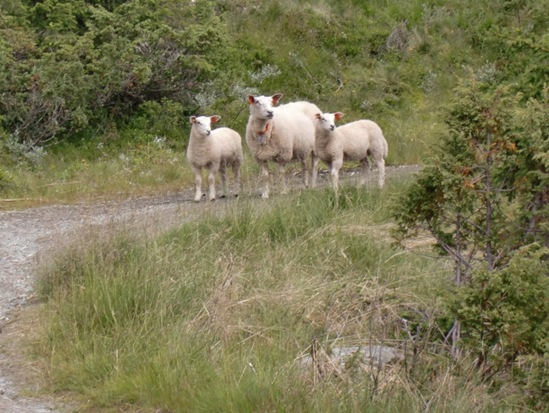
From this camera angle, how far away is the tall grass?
6039 millimetres

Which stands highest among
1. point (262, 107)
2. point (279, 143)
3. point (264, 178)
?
point (262, 107)

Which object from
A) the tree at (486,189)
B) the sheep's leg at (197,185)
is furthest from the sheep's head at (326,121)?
the tree at (486,189)

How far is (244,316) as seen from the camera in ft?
24.7

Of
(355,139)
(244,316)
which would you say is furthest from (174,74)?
(244,316)

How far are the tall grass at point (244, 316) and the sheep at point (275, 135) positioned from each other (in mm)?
4450

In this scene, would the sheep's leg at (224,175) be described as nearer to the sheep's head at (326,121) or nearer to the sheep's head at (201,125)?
the sheep's head at (201,125)

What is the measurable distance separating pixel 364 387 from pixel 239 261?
308 centimetres

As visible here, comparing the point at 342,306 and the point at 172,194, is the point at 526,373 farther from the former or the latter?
the point at 172,194

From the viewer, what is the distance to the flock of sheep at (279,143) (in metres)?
14.8

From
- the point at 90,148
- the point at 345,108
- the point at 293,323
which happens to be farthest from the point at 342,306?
the point at 345,108

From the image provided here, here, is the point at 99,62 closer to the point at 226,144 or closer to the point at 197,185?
the point at 226,144

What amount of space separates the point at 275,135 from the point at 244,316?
25.3 ft

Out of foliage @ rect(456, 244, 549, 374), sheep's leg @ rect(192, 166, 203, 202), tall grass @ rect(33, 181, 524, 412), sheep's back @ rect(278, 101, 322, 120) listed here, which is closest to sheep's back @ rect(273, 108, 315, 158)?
sheep's back @ rect(278, 101, 322, 120)

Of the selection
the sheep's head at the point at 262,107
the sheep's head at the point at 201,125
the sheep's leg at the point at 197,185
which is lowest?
the sheep's leg at the point at 197,185
